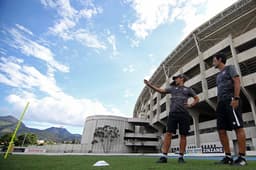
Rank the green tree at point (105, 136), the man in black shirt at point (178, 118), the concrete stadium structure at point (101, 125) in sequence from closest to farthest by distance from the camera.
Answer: the man in black shirt at point (178, 118), the concrete stadium structure at point (101, 125), the green tree at point (105, 136)

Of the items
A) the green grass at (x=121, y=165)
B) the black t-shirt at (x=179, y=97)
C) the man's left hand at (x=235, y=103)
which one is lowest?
the green grass at (x=121, y=165)

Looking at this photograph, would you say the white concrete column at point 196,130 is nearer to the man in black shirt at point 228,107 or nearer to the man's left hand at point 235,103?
the man in black shirt at point 228,107

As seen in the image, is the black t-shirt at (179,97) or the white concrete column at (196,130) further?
the white concrete column at (196,130)

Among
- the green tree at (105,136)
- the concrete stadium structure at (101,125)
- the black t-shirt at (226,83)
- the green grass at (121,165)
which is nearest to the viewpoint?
the green grass at (121,165)

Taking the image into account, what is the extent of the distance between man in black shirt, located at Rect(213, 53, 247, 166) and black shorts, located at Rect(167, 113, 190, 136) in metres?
0.57

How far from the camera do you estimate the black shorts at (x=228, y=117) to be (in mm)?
2436

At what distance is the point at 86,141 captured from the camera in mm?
37562

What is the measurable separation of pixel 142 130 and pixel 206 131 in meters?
22.8

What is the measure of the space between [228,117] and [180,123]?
836 millimetres

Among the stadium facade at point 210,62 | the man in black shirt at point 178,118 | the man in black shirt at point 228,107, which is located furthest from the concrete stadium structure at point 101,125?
the man in black shirt at point 228,107

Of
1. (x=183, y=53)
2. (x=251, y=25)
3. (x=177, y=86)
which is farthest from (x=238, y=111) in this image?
(x=183, y=53)

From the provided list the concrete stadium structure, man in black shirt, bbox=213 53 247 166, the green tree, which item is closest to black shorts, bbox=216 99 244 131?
man in black shirt, bbox=213 53 247 166

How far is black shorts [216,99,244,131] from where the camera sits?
2436mm

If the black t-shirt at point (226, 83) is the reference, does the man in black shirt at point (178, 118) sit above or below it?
below
